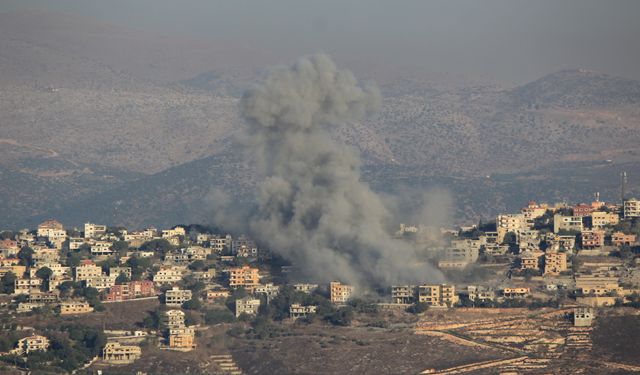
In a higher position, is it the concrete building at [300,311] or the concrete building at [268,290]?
the concrete building at [268,290]

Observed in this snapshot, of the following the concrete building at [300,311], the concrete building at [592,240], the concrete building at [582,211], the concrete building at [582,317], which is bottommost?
the concrete building at [582,317]

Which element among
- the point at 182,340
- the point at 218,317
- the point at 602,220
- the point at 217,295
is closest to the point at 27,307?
the point at 217,295

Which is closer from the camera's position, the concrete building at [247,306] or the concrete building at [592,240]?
the concrete building at [247,306]

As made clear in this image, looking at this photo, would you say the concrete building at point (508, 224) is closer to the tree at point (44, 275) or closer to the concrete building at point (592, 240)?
the concrete building at point (592, 240)

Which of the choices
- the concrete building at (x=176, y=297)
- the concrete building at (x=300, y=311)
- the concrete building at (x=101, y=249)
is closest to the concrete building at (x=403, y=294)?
the concrete building at (x=300, y=311)

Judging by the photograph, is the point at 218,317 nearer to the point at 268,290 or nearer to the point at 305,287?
the point at 268,290

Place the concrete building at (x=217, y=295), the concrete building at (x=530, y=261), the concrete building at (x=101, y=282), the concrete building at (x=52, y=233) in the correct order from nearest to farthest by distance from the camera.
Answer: the concrete building at (x=217, y=295) → the concrete building at (x=530, y=261) → the concrete building at (x=101, y=282) → the concrete building at (x=52, y=233)

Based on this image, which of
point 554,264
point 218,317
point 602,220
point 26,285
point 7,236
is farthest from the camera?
point 7,236
